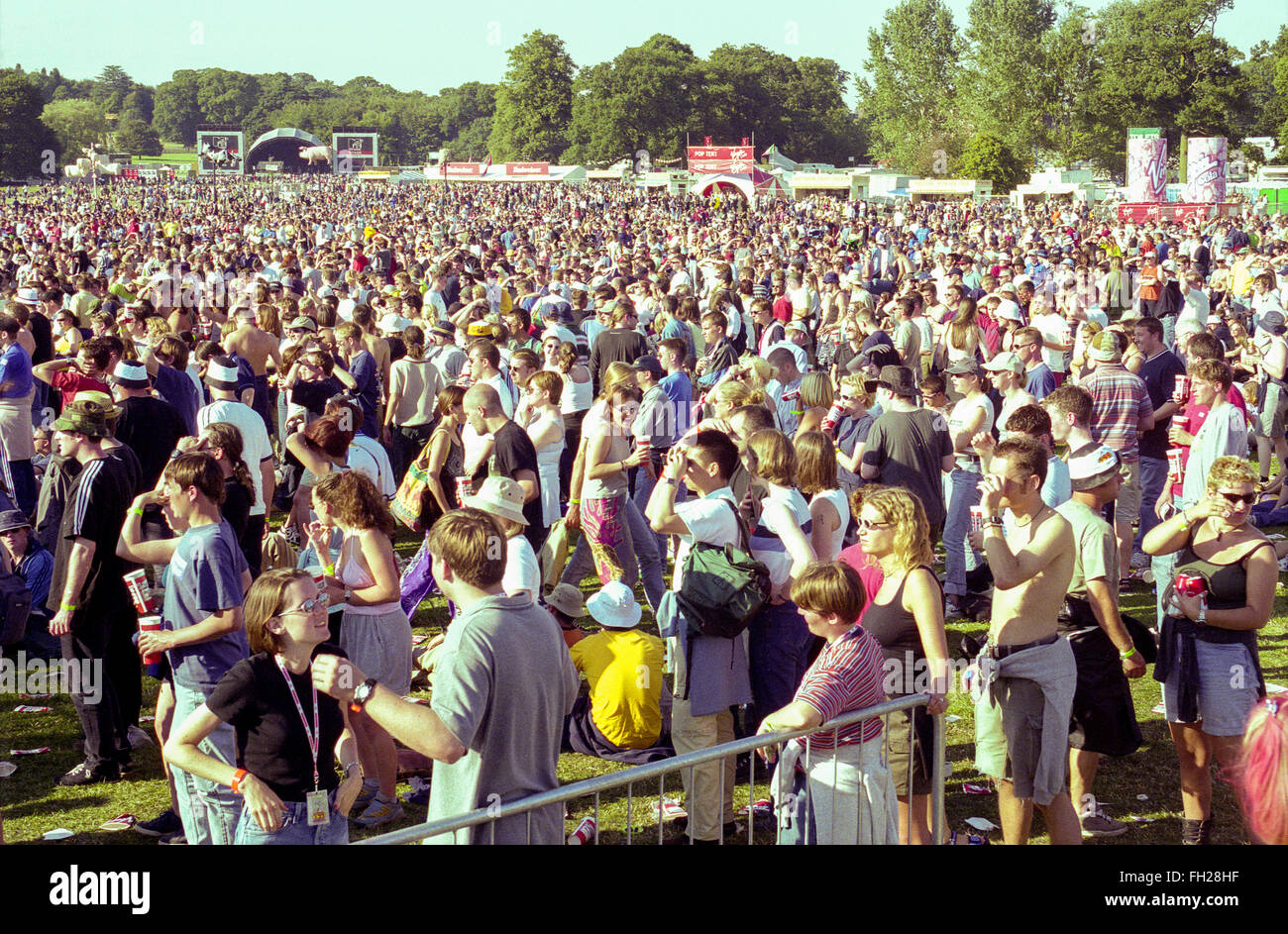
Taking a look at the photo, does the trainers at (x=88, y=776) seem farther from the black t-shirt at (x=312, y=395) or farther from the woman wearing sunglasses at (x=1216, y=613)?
the woman wearing sunglasses at (x=1216, y=613)

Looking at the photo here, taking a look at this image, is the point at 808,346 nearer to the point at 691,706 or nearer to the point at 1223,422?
the point at 1223,422

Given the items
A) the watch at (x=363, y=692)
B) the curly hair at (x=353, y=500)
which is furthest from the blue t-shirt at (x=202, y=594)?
the watch at (x=363, y=692)

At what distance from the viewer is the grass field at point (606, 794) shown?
18.2 feet

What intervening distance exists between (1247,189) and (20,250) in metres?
59.3

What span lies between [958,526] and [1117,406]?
132 cm

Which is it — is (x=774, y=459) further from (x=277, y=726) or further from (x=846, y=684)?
(x=277, y=726)

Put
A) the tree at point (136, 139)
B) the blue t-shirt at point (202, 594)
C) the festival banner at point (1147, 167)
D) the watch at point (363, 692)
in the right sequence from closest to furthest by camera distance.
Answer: the watch at point (363, 692)
the blue t-shirt at point (202, 594)
the festival banner at point (1147, 167)
the tree at point (136, 139)

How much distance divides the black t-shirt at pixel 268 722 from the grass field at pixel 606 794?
70.8 inches

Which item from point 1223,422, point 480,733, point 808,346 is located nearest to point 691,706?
point 480,733

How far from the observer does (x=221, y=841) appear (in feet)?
14.3

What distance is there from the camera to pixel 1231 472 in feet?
16.2

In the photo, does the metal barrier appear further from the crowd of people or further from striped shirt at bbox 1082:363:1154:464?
striped shirt at bbox 1082:363:1154:464

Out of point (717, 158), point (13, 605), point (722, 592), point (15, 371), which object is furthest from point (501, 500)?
point (717, 158)
